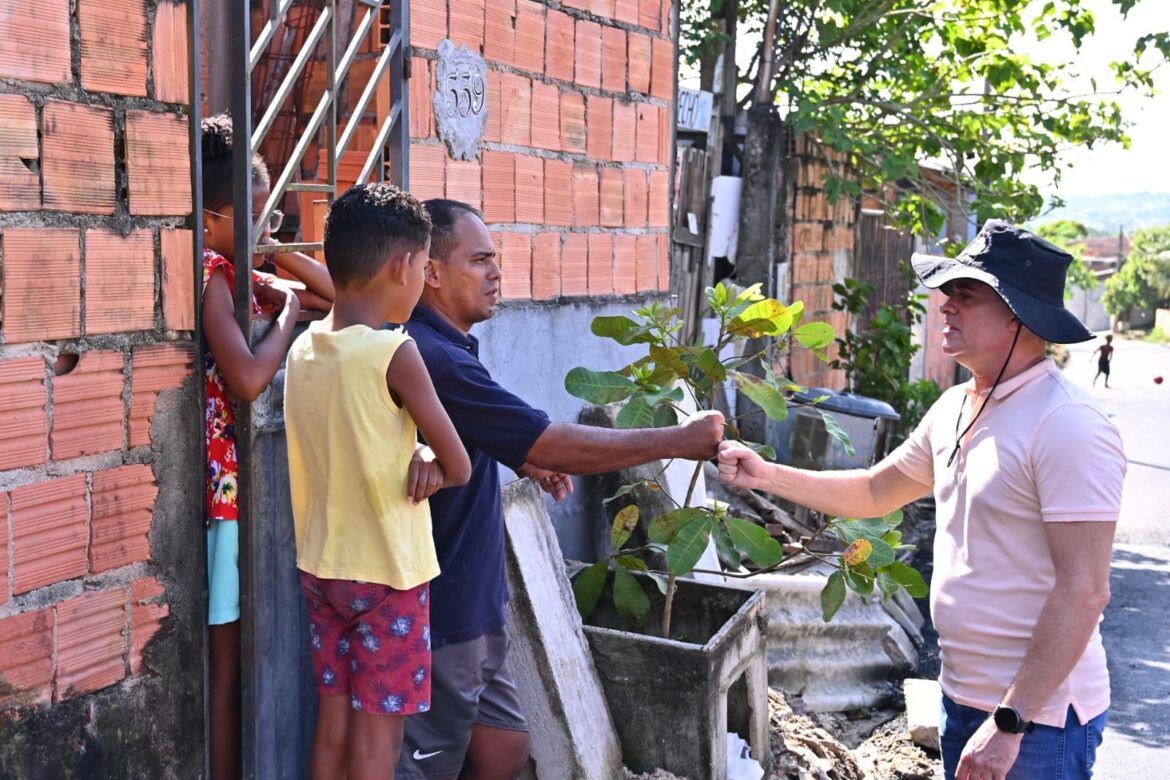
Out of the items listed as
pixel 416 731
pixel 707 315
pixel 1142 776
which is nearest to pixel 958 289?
pixel 416 731

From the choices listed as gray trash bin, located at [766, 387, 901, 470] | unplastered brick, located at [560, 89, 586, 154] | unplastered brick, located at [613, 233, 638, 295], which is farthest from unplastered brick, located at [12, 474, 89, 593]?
gray trash bin, located at [766, 387, 901, 470]

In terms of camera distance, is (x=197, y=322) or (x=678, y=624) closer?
(x=197, y=322)

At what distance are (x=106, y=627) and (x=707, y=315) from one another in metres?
5.84

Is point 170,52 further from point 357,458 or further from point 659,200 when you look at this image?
point 659,200

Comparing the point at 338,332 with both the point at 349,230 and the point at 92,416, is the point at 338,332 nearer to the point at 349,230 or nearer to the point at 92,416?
the point at 349,230

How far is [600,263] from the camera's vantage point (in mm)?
4777

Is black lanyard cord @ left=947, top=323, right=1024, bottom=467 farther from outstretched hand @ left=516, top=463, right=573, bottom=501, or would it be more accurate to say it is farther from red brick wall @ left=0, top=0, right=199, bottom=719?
red brick wall @ left=0, top=0, right=199, bottom=719

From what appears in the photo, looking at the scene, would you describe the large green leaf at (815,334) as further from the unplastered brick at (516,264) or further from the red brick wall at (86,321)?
the red brick wall at (86,321)

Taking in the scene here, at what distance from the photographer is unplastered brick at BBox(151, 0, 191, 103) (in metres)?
2.58

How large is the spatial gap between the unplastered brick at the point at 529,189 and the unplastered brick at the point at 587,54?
48 centimetres

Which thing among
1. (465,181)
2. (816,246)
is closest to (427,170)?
(465,181)

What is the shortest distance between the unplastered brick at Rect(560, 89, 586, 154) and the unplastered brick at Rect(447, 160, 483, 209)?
2.04 ft

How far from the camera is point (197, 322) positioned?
107 inches

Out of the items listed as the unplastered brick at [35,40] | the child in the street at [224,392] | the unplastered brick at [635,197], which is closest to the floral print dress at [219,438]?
the child in the street at [224,392]
